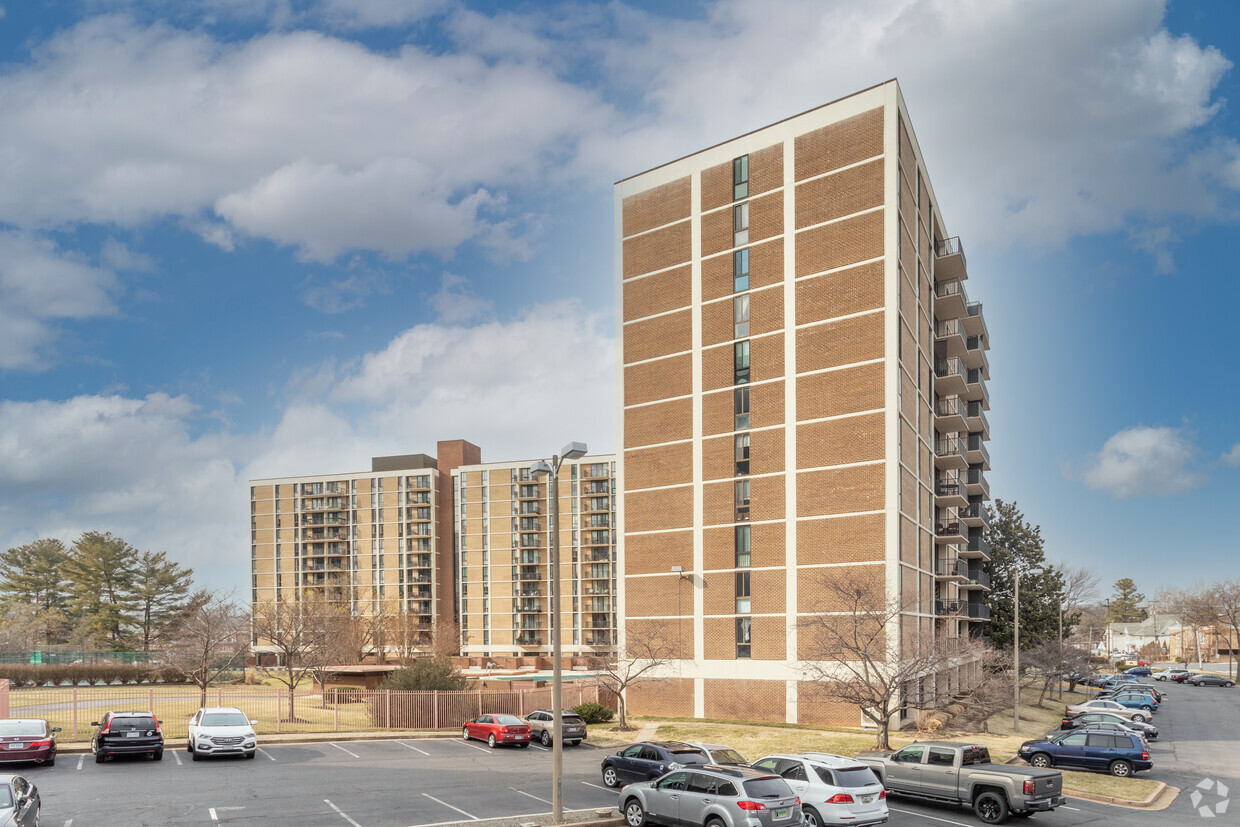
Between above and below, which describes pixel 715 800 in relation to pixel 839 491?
below

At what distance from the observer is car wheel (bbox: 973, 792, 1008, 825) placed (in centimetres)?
2372

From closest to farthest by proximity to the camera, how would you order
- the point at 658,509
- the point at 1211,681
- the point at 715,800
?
1. the point at 715,800
2. the point at 658,509
3. the point at 1211,681

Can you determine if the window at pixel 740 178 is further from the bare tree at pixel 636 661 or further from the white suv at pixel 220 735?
the white suv at pixel 220 735

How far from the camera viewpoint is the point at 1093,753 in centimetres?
3309

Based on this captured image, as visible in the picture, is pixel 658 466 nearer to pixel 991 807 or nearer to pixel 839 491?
pixel 839 491

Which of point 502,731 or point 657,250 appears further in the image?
point 657,250

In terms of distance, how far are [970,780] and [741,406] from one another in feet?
101

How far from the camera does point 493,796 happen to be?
85.2 feet

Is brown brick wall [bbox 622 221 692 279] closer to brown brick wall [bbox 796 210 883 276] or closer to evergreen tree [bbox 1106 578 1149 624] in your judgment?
brown brick wall [bbox 796 210 883 276]

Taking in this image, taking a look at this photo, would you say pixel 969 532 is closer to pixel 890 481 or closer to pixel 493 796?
pixel 890 481

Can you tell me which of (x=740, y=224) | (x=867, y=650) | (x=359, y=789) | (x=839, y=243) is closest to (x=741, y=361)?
(x=740, y=224)

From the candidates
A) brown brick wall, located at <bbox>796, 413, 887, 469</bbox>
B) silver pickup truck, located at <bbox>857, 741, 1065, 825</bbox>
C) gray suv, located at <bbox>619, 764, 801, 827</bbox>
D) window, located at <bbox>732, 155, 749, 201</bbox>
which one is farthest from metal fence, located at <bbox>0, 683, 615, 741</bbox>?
window, located at <bbox>732, 155, 749, 201</bbox>

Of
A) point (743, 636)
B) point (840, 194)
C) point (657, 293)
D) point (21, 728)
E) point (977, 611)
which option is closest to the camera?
point (21, 728)

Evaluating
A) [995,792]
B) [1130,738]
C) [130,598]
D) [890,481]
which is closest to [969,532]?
[890,481]
